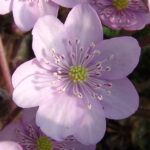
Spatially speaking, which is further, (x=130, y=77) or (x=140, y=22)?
(x=130, y=77)

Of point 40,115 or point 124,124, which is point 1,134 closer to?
point 40,115

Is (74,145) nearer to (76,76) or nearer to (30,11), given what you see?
(76,76)

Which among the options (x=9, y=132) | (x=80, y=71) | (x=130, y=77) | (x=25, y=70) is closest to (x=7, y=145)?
(x=9, y=132)

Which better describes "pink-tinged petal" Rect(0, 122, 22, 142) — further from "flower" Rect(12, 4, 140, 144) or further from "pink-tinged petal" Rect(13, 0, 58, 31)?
"pink-tinged petal" Rect(13, 0, 58, 31)

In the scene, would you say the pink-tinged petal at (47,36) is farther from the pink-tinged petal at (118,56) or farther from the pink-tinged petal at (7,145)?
the pink-tinged petal at (7,145)

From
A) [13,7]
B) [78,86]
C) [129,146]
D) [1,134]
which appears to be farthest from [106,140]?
[13,7]

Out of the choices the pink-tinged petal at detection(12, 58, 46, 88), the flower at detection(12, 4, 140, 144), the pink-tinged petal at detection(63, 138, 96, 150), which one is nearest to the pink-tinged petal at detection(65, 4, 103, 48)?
the flower at detection(12, 4, 140, 144)
